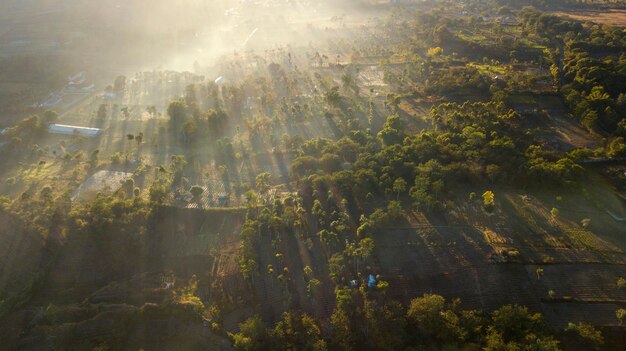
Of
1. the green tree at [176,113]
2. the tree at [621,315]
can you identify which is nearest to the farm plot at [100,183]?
the green tree at [176,113]

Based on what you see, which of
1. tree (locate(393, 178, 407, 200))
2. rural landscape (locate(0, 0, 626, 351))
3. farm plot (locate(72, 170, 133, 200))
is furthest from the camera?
farm plot (locate(72, 170, 133, 200))

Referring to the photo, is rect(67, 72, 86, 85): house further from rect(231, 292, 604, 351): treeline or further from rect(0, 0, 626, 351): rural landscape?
rect(231, 292, 604, 351): treeline

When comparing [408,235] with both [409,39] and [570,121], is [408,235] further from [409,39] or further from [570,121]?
[409,39]

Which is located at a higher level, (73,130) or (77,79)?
(77,79)

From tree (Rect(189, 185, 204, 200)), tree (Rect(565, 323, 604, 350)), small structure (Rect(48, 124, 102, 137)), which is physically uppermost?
tree (Rect(565, 323, 604, 350))

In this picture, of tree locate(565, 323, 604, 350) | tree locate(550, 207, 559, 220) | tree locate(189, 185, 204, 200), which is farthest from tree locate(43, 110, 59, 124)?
tree locate(565, 323, 604, 350)

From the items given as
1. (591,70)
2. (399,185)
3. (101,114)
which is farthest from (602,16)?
(101,114)

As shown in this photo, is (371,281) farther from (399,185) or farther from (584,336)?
(584,336)
